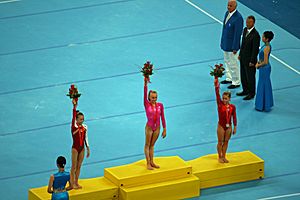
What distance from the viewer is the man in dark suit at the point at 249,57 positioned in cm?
1672

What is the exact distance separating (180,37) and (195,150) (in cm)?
492

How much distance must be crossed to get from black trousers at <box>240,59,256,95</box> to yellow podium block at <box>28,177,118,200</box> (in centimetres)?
426

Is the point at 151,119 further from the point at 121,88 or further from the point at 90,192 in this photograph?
the point at 121,88

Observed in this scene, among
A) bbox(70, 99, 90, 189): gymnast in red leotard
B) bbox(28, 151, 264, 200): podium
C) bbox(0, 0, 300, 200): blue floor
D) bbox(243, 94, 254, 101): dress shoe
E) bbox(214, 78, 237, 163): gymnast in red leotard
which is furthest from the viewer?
bbox(243, 94, 254, 101): dress shoe

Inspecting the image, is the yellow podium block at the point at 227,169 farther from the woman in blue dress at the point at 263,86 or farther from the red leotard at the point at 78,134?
the woman in blue dress at the point at 263,86

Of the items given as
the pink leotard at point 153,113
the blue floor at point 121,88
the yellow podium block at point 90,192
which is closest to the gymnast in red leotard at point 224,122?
the blue floor at point 121,88

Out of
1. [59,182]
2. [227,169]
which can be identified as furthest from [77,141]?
[227,169]

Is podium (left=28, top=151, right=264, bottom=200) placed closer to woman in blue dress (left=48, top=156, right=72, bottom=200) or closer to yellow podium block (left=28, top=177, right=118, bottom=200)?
yellow podium block (left=28, top=177, right=118, bottom=200)

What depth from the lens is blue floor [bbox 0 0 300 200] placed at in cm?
1507

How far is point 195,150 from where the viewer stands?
15375 mm

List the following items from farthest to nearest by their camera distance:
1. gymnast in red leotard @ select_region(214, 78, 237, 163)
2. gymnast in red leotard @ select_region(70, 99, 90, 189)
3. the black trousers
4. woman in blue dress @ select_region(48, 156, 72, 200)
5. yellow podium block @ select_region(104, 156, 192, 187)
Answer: the black trousers < gymnast in red leotard @ select_region(214, 78, 237, 163) < yellow podium block @ select_region(104, 156, 192, 187) < gymnast in red leotard @ select_region(70, 99, 90, 189) < woman in blue dress @ select_region(48, 156, 72, 200)

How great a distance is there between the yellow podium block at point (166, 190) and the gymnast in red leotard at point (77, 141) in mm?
711

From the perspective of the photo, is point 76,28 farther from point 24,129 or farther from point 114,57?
point 24,129

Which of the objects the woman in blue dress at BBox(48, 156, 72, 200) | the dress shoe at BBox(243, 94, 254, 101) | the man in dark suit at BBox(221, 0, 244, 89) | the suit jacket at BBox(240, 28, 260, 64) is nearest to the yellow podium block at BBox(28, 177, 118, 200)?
the woman in blue dress at BBox(48, 156, 72, 200)
